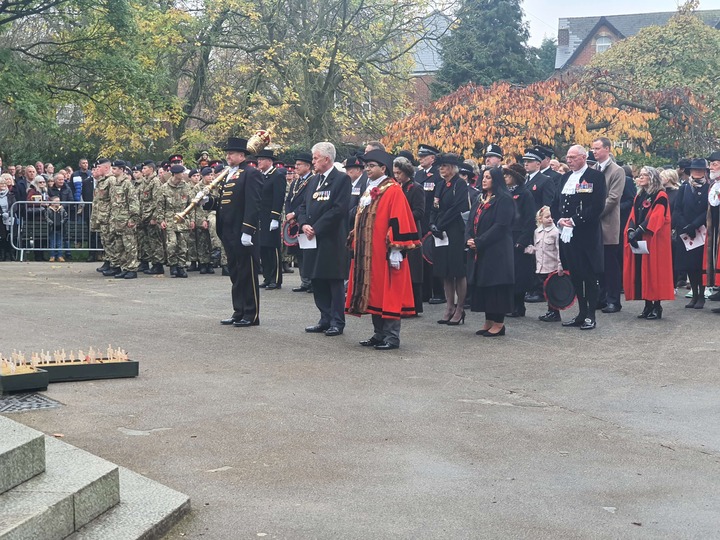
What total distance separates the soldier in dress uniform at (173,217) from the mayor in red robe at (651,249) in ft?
26.0

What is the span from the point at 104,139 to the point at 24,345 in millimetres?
26933

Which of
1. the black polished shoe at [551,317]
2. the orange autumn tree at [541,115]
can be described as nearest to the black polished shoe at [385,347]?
the black polished shoe at [551,317]

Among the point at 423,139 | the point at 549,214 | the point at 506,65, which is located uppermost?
the point at 506,65

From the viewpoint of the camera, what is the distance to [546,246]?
47.5 ft

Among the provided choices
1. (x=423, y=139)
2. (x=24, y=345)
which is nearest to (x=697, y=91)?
(x=423, y=139)

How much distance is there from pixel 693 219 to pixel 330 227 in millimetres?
6395

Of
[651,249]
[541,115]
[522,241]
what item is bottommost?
[651,249]

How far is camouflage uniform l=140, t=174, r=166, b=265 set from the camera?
19.4 metres

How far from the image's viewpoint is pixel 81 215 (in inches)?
907

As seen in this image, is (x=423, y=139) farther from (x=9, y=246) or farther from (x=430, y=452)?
(x=430, y=452)

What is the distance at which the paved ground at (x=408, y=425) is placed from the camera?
226 inches

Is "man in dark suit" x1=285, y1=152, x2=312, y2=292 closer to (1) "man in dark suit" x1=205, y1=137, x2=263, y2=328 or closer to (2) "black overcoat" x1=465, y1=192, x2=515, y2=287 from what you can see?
(1) "man in dark suit" x1=205, y1=137, x2=263, y2=328

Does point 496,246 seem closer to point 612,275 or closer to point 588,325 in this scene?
point 588,325

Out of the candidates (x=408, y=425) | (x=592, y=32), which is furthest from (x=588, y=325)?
(x=592, y=32)
